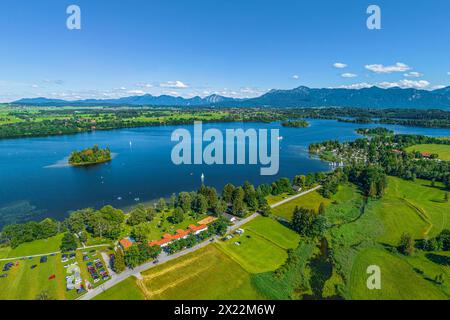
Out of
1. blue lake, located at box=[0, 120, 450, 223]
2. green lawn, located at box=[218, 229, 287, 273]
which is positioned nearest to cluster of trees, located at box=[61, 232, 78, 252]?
blue lake, located at box=[0, 120, 450, 223]

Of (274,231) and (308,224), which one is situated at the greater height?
(308,224)

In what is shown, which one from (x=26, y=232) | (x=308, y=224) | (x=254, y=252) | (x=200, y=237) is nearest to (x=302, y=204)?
(x=308, y=224)

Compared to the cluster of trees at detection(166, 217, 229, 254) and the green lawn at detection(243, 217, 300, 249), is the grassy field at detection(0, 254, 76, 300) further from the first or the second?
the green lawn at detection(243, 217, 300, 249)

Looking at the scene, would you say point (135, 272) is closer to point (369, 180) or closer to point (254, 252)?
point (254, 252)

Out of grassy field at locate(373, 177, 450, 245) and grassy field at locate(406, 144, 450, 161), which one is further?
grassy field at locate(406, 144, 450, 161)

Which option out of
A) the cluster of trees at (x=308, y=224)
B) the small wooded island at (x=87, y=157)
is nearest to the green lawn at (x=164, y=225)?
the cluster of trees at (x=308, y=224)
